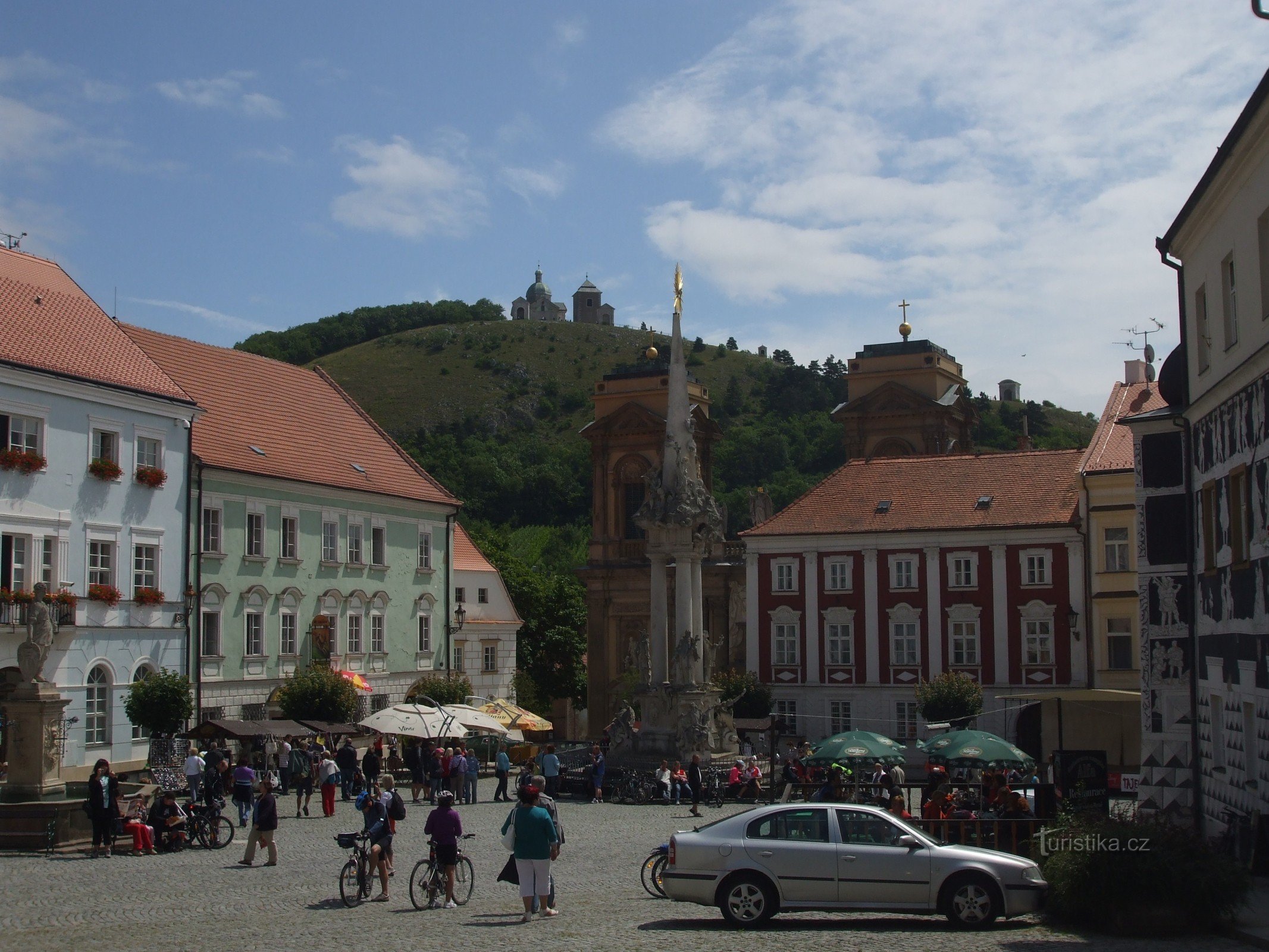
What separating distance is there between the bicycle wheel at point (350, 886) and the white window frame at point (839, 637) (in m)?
34.8

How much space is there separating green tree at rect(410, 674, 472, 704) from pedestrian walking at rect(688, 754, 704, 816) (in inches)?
516

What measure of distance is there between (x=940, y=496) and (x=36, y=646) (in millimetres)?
34119

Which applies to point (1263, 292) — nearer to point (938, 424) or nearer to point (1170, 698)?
point (1170, 698)

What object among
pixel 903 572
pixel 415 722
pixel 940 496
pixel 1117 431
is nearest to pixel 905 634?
pixel 903 572

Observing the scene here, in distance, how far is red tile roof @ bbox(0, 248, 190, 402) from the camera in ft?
119

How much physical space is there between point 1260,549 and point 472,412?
392 ft

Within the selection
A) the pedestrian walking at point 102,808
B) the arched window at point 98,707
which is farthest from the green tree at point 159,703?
the pedestrian walking at point 102,808

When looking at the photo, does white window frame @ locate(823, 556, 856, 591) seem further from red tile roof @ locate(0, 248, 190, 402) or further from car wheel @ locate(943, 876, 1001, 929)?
car wheel @ locate(943, 876, 1001, 929)

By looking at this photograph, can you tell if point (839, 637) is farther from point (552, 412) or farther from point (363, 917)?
point (552, 412)

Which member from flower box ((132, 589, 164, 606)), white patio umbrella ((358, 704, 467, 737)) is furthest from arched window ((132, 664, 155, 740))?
white patio umbrella ((358, 704, 467, 737))

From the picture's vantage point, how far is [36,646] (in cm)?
2475

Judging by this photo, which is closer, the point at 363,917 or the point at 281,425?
the point at 363,917

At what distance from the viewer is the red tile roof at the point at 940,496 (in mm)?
50031

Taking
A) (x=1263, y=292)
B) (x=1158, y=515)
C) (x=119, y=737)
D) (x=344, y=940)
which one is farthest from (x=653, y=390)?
(x=344, y=940)
